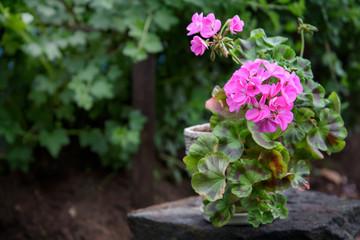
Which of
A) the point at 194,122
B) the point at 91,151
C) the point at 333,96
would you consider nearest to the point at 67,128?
the point at 91,151

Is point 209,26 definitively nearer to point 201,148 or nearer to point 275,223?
point 201,148

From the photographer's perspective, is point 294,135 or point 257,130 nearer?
point 257,130

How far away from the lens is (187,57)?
7.80 feet

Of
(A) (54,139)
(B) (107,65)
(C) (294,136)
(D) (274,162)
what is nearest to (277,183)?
(D) (274,162)

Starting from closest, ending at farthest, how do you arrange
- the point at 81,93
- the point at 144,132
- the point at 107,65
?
the point at 81,93 → the point at 144,132 → the point at 107,65

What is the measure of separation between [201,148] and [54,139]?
1126mm

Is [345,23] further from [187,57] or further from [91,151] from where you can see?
[91,151]

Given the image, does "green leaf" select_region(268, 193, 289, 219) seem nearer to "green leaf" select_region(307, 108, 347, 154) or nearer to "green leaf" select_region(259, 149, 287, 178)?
"green leaf" select_region(259, 149, 287, 178)

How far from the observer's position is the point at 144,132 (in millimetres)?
2105

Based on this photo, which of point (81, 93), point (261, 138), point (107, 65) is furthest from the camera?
point (107, 65)

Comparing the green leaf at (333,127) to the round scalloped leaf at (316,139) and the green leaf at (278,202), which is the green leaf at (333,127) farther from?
the green leaf at (278,202)

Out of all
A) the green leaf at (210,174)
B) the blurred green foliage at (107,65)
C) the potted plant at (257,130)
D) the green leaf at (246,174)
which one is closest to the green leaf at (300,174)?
the potted plant at (257,130)

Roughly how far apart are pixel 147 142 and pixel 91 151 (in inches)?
17.1

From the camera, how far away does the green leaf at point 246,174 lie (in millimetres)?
1144
